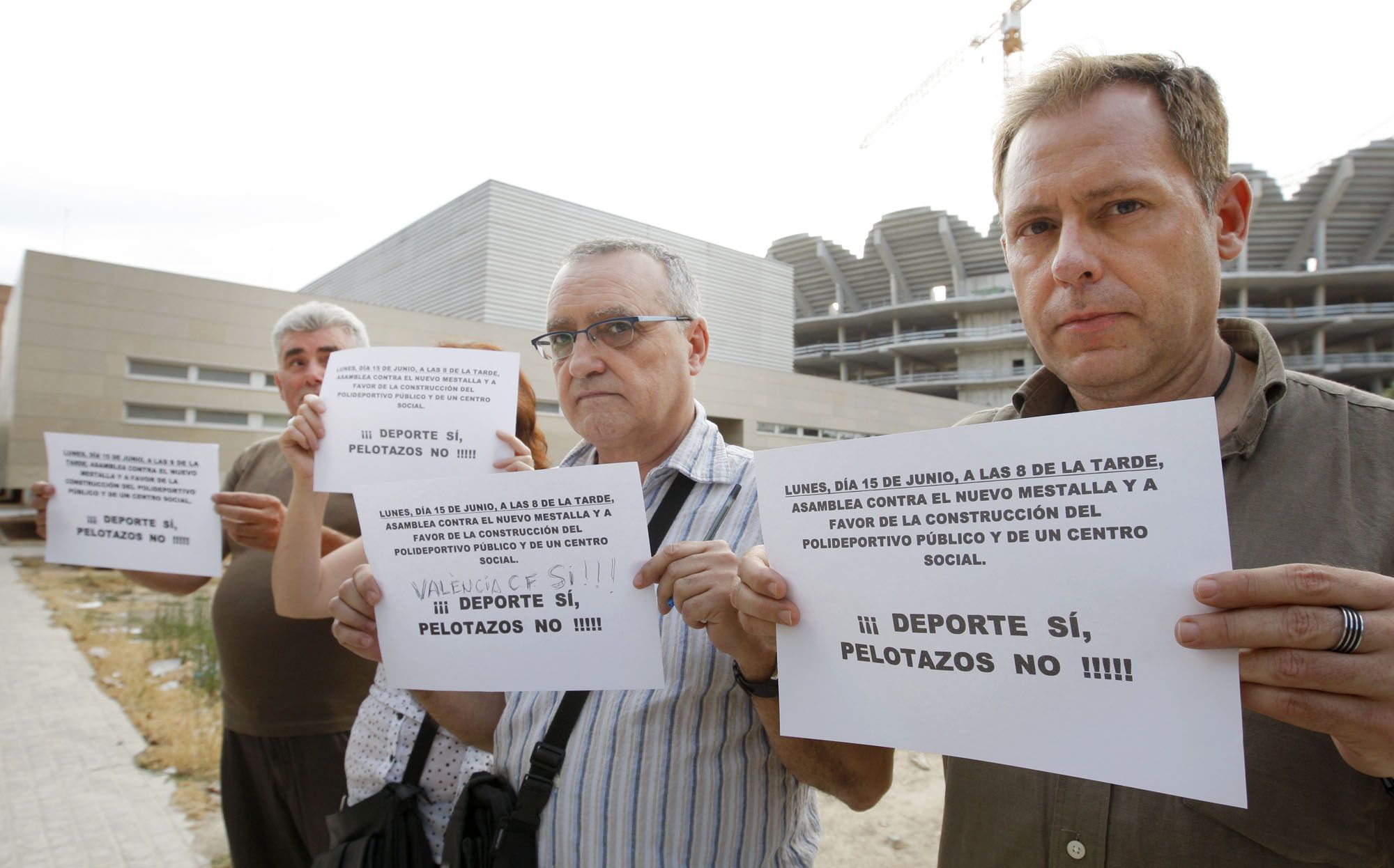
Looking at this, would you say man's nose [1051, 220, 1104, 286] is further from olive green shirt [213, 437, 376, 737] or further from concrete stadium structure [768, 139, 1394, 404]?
concrete stadium structure [768, 139, 1394, 404]

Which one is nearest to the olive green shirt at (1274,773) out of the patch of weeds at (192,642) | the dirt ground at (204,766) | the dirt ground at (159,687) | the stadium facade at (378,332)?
the dirt ground at (204,766)

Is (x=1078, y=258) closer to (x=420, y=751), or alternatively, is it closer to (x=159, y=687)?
(x=420, y=751)

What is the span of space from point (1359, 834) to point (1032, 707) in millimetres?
470

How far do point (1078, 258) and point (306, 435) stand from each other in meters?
1.97

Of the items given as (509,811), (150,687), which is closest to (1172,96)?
(509,811)

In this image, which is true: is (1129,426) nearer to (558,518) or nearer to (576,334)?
(558,518)

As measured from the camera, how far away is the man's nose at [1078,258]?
120 cm

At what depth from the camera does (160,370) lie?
71.6ft

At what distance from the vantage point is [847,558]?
1165mm

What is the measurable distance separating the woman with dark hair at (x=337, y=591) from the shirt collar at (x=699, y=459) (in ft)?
1.57

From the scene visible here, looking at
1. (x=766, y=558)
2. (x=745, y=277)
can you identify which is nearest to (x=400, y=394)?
(x=766, y=558)

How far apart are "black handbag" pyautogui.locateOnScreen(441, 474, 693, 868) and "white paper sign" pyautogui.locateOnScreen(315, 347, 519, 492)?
29.5 inches

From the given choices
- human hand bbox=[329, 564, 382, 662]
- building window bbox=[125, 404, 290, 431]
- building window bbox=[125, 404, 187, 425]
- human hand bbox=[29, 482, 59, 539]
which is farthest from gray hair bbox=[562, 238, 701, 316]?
building window bbox=[125, 404, 187, 425]

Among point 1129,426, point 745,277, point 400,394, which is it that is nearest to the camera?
point 1129,426
